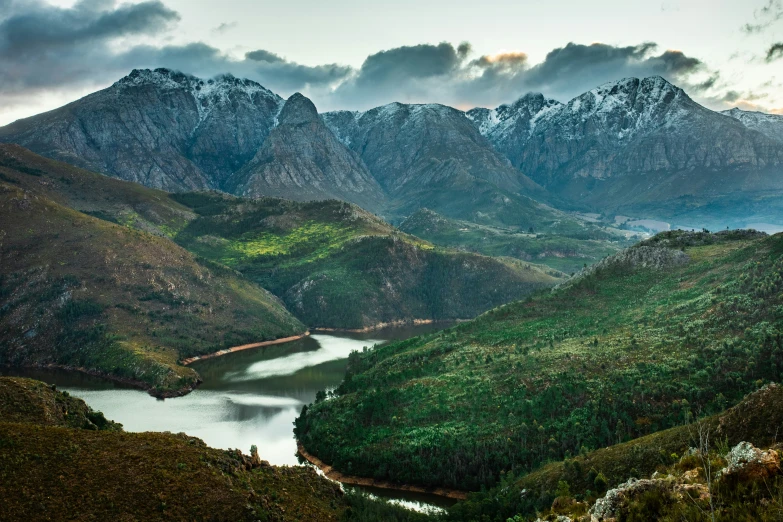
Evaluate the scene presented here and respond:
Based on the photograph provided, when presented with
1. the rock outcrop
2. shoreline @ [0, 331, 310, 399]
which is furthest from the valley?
shoreline @ [0, 331, 310, 399]

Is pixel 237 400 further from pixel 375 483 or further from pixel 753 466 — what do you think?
pixel 753 466

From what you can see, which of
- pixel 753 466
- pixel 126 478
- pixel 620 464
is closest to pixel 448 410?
pixel 620 464

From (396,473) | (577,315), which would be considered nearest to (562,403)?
(396,473)

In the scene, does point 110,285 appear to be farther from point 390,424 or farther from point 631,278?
point 631,278

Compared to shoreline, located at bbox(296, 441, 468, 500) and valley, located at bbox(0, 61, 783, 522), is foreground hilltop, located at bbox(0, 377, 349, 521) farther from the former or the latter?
shoreline, located at bbox(296, 441, 468, 500)

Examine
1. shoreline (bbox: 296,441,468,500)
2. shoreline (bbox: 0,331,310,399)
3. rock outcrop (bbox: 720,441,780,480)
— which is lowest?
shoreline (bbox: 296,441,468,500)
